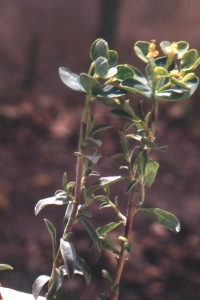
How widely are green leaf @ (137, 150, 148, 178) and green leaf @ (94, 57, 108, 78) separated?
119 millimetres

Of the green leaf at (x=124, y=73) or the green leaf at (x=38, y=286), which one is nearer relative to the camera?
the green leaf at (x=124, y=73)

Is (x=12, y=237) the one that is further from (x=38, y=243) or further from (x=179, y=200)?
(x=179, y=200)

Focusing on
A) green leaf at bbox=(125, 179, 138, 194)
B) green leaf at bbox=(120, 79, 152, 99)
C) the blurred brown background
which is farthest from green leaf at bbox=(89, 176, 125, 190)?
the blurred brown background

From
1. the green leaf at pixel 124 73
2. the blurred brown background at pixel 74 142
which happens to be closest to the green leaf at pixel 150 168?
the green leaf at pixel 124 73

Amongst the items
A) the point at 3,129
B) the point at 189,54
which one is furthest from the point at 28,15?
the point at 189,54

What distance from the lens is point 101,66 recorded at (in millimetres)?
486

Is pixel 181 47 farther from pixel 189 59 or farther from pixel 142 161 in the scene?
pixel 142 161

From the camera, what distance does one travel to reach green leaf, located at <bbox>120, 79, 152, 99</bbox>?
51 cm

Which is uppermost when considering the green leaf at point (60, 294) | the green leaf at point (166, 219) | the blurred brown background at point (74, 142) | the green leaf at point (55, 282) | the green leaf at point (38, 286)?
the green leaf at point (166, 219)

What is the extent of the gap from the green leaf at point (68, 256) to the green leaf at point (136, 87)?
0.21 m

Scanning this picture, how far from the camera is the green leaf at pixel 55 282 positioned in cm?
60

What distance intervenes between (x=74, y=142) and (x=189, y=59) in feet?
6.22

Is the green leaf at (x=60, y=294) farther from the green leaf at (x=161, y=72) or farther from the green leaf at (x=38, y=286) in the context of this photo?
the green leaf at (x=161, y=72)

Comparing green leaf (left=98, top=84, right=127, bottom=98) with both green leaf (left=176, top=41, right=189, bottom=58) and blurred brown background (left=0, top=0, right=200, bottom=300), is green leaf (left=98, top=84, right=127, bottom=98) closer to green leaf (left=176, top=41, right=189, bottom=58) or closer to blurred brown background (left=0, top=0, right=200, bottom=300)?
green leaf (left=176, top=41, right=189, bottom=58)
